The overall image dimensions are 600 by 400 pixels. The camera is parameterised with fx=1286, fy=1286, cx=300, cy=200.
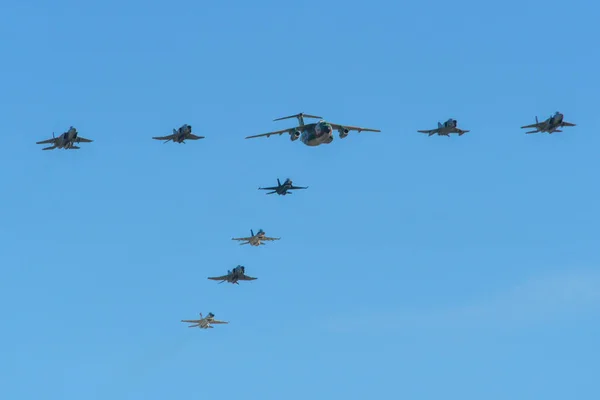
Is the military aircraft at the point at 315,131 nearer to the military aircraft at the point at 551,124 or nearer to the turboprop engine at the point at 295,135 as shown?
the turboprop engine at the point at 295,135

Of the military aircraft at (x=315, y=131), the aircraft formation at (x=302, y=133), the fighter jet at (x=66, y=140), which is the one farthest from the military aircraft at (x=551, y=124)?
the fighter jet at (x=66, y=140)

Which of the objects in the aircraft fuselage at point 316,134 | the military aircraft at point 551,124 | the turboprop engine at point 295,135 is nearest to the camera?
the aircraft fuselage at point 316,134

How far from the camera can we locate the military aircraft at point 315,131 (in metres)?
171

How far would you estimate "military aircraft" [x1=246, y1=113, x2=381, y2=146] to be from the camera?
560 ft

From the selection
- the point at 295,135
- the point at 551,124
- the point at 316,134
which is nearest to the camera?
the point at 316,134

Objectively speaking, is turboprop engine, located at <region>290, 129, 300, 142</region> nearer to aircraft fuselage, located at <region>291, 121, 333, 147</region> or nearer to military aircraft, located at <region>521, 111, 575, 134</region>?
aircraft fuselage, located at <region>291, 121, 333, 147</region>

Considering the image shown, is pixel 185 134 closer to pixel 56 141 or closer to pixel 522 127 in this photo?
pixel 56 141

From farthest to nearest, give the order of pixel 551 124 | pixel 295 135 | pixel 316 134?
pixel 551 124 → pixel 295 135 → pixel 316 134

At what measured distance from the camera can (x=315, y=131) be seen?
→ 171500mm

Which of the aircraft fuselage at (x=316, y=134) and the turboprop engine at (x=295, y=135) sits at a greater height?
the turboprop engine at (x=295, y=135)

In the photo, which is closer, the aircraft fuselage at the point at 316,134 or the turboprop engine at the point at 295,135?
the aircraft fuselage at the point at 316,134

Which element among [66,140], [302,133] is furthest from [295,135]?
[66,140]

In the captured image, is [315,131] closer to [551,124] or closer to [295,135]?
[295,135]

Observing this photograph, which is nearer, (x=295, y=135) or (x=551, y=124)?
(x=295, y=135)
